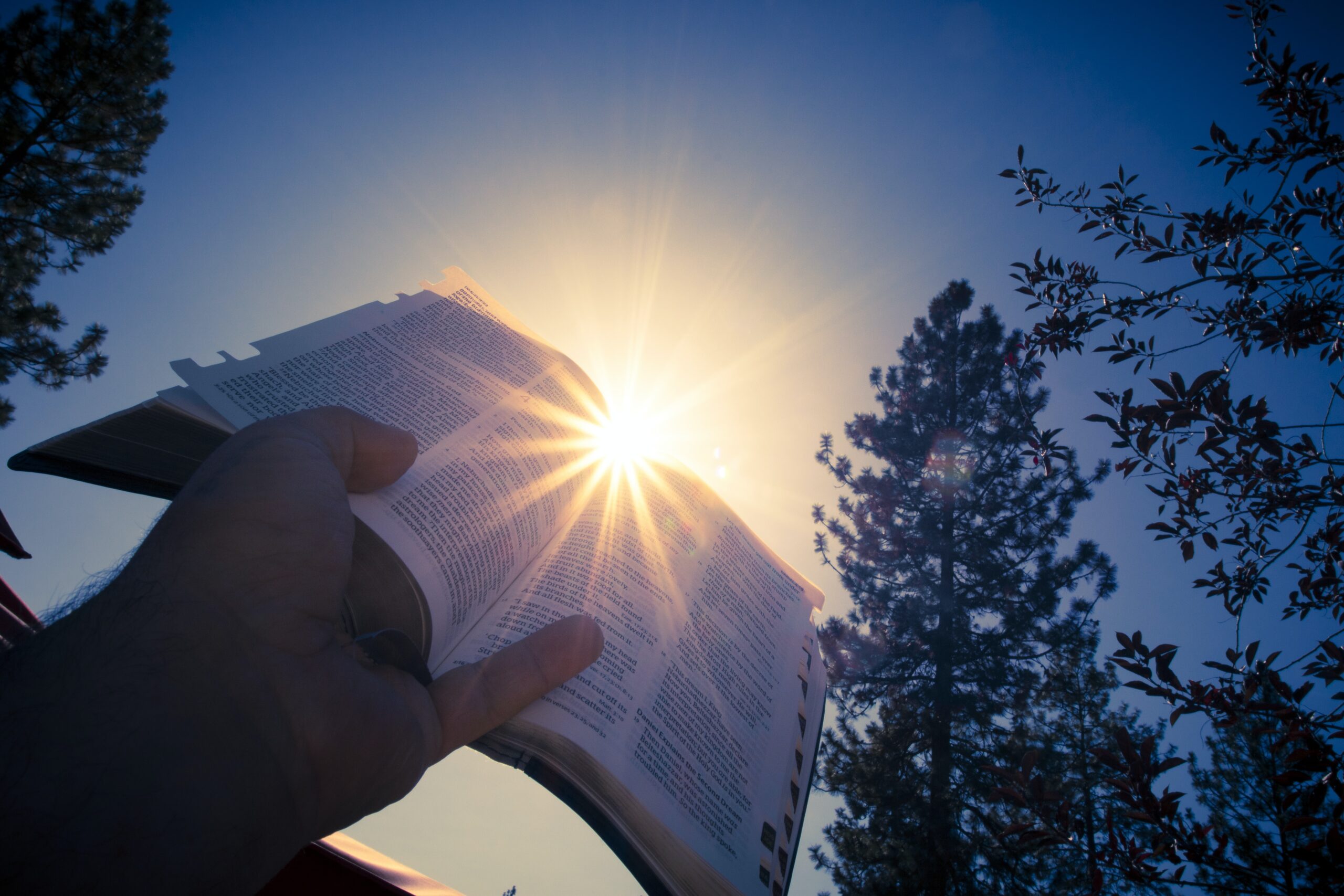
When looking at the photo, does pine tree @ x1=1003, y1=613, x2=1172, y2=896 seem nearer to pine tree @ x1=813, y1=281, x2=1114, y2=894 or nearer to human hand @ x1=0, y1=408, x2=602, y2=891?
pine tree @ x1=813, y1=281, x2=1114, y2=894

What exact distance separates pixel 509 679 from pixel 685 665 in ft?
2.15

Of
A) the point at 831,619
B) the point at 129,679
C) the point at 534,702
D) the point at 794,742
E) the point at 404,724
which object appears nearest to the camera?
the point at 129,679

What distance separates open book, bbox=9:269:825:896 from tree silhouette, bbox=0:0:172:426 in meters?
10.9

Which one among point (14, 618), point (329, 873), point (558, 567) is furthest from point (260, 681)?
point (14, 618)

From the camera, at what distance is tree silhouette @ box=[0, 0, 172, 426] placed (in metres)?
Answer: 7.59

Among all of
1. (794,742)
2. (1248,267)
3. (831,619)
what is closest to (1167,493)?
(1248,267)

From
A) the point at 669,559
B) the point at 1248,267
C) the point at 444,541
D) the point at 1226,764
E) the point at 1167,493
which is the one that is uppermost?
the point at 1226,764

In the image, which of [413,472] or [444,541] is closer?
[444,541]

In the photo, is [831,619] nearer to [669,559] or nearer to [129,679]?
[669,559]

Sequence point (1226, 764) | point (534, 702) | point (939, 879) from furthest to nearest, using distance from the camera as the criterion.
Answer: point (1226, 764), point (939, 879), point (534, 702)

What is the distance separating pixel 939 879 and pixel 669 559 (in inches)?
341

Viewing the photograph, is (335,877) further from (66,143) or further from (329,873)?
(66,143)

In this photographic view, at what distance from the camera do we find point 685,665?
1.71m

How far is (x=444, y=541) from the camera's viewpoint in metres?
1.45
